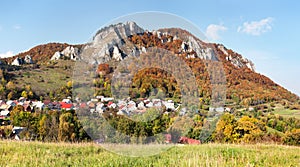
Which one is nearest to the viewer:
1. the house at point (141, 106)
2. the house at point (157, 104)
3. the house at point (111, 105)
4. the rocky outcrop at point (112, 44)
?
the house at point (141, 106)

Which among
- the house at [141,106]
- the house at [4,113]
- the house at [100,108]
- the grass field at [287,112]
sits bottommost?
the house at [4,113]

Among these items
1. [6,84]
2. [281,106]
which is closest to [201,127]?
[6,84]

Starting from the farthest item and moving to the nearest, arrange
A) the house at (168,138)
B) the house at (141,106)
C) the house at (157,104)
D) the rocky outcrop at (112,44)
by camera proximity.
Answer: the rocky outcrop at (112,44)
the house at (157,104)
the house at (141,106)
the house at (168,138)

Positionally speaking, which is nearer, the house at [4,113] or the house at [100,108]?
the house at [100,108]

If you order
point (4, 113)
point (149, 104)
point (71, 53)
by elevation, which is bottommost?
point (4, 113)

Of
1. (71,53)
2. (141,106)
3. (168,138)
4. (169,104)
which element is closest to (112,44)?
(141,106)

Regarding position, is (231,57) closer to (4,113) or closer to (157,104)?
(157,104)

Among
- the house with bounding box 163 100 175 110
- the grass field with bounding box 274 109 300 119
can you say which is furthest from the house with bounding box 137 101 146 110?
the grass field with bounding box 274 109 300 119

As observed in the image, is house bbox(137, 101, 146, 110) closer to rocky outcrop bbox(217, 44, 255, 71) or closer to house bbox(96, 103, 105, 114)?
house bbox(96, 103, 105, 114)

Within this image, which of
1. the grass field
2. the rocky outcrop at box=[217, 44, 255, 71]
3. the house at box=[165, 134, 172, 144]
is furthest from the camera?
the grass field

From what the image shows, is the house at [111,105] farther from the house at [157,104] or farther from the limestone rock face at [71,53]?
the limestone rock face at [71,53]

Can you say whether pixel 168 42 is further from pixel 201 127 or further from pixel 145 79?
pixel 201 127

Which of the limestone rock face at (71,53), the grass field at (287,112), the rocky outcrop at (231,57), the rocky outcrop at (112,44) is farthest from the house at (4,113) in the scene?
the grass field at (287,112)

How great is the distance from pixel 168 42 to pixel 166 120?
84.1 inches
